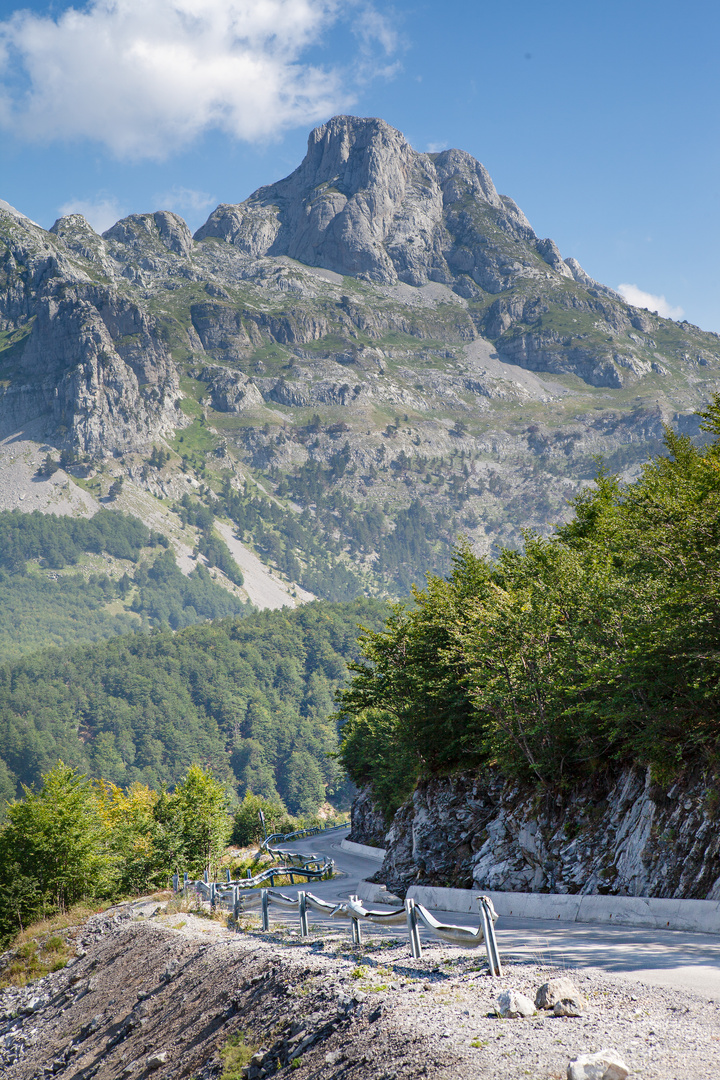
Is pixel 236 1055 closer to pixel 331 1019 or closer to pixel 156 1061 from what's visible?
pixel 331 1019

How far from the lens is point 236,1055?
10.4m

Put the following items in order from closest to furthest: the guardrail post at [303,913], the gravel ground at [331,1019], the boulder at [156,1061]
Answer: the gravel ground at [331,1019]
the boulder at [156,1061]
the guardrail post at [303,913]

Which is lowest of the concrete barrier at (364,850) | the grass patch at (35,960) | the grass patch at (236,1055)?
the concrete barrier at (364,850)

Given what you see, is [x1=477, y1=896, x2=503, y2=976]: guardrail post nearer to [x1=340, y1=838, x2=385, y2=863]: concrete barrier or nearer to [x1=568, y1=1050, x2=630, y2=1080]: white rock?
[x1=568, y1=1050, x2=630, y2=1080]: white rock

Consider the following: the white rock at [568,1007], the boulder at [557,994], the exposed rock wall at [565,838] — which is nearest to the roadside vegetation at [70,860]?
the exposed rock wall at [565,838]

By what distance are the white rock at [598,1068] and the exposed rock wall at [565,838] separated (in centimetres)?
812

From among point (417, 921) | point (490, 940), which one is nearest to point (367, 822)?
point (417, 921)

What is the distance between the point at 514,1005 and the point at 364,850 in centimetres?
4518

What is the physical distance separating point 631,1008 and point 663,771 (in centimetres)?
930

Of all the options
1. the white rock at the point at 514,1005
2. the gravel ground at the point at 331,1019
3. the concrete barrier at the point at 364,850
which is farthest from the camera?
the concrete barrier at the point at 364,850

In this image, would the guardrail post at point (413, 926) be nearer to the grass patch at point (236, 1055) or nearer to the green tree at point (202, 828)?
the grass patch at point (236, 1055)

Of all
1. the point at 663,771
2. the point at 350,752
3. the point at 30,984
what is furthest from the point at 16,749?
the point at 663,771

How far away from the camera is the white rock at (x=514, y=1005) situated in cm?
811

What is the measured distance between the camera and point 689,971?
9.38 metres
